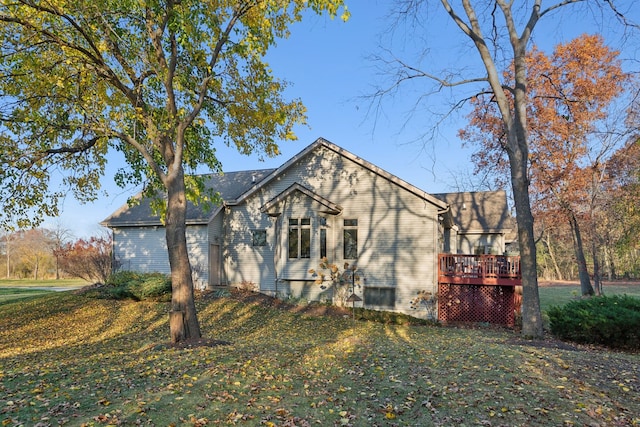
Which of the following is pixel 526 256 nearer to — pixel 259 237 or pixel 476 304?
pixel 476 304

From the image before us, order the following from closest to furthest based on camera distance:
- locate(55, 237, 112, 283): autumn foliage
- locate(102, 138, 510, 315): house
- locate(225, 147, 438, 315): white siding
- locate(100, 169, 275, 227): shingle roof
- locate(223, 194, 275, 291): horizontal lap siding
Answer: locate(225, 147, 438, 315): white siding
locate(102, 138, 510, 315): house
locate(223, 194, 275, 291): horizontal lap siding
locate(100, 169, 275, 227): shingle roof
locate(55, 237, 112, 283): autumn foliage

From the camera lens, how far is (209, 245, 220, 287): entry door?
21.8m

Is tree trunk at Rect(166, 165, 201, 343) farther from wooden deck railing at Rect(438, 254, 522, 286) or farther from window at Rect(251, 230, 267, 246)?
wooden deck railing at Rect(438, 254, 522, 286)

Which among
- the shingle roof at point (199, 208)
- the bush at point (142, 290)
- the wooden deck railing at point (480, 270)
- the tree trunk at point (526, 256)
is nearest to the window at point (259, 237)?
the shingle roof at point (199, 208)

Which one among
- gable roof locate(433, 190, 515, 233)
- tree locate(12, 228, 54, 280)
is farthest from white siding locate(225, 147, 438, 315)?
tree locate(12, 228, 54, 280)

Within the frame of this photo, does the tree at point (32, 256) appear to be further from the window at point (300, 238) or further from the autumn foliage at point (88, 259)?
the window at point (300, 238)

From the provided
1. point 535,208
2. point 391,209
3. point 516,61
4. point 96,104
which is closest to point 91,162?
point 96,104

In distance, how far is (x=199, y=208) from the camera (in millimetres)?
23297

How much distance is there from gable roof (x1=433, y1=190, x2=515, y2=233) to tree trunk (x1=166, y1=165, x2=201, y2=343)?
16.8 metres

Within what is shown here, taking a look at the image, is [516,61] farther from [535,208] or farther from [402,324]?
[535,208]

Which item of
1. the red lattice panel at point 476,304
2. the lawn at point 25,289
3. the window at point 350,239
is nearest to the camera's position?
the red lattice panel at point 476,304

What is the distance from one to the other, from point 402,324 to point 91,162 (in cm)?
1303

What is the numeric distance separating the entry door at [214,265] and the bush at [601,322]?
15391 millimetres

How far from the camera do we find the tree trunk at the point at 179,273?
1015cm
